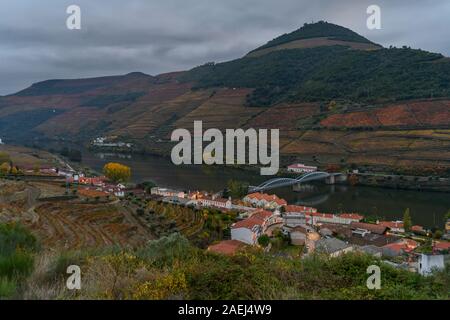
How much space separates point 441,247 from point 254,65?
10644 centimetres

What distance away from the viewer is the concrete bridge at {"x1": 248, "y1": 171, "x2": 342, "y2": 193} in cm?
4075

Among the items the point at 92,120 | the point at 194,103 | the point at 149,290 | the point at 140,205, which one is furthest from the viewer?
the point at 92,120

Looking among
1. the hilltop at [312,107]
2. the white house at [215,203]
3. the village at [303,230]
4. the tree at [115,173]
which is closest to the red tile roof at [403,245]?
the village at [303,230]

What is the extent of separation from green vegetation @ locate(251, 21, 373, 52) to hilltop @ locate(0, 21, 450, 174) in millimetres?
381

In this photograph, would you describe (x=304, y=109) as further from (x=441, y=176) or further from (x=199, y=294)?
(x=199, y=294)

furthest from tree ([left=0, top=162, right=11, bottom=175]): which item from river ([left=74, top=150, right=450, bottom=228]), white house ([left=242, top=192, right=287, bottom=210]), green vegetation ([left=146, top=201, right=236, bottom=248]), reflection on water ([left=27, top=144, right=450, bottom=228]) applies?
white house ([left=242, top=192, right=287, bottom=210])

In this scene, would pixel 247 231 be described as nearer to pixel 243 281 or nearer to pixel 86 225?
pixel 86 225

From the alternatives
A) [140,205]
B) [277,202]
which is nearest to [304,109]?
[277,202]

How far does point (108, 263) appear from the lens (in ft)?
15.3

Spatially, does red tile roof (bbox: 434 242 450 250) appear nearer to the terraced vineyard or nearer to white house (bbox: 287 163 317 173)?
the terraced vineyard

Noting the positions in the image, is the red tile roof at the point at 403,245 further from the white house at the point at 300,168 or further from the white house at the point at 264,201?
the white house at the point at 300,168

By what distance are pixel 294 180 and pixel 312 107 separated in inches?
1238

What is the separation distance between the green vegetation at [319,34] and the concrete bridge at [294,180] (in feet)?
327

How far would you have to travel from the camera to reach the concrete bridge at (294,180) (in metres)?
40.8
